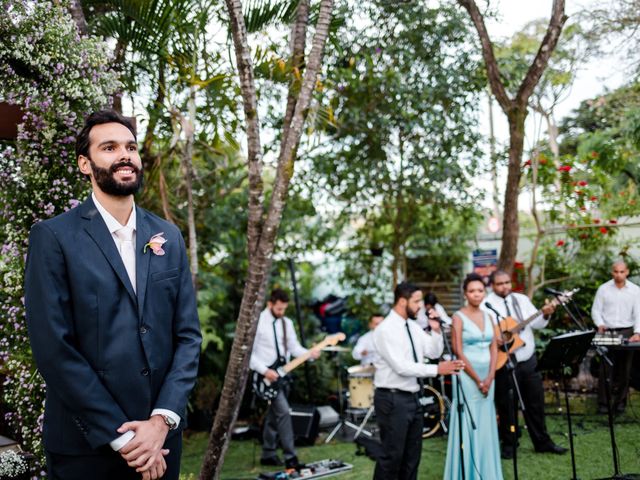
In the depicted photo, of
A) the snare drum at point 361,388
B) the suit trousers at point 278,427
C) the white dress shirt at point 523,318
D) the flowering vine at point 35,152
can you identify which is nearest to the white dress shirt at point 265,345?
the suit trousers at point 278,427

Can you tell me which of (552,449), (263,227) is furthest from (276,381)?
(263,227)

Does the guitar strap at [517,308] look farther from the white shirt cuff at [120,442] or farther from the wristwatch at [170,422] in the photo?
the white shirt cuff at [120,442]

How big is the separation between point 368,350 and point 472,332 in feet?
12.3

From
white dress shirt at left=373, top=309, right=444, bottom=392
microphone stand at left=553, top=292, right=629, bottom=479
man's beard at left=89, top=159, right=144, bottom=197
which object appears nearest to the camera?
man's beard at left=89, top=159, right=144, bottom=197

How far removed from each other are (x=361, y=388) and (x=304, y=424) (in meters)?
1.04

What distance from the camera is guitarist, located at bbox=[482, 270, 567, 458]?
297 inches

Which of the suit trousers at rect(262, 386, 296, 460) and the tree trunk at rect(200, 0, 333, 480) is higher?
the tree trunk at rect(200, 0, 333, 480)

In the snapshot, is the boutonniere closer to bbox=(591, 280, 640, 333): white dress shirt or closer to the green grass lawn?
the green grass lawn

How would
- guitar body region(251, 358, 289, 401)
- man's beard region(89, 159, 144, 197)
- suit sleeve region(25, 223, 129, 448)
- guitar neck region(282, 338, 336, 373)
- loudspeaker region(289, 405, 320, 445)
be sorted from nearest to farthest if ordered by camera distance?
1. suit sleeve region(25, 223, 129, 448)
2. man's beard region(89, 159, 144, 197)
3. guitar body region(251, 358, 289, 401)
4. guitar neck region(282, 338, 336, 373)
5. loudspeaker region(289, 405, 320, 445)

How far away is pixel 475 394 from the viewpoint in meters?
5.95

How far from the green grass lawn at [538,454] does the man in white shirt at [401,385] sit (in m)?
1.54

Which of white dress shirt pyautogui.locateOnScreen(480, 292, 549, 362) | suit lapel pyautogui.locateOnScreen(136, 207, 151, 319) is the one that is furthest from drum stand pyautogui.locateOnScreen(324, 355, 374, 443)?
suit lapel pyautogui.locateOnScreen(136, 207, 151, 319)

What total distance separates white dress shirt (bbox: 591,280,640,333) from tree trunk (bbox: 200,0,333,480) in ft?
20.1

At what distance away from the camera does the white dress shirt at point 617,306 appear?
9.09 m
